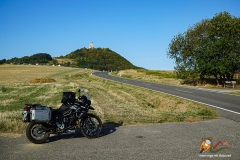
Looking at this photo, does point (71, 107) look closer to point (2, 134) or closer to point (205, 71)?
point (2, 134)

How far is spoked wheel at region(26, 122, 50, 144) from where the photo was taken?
20.6 feet

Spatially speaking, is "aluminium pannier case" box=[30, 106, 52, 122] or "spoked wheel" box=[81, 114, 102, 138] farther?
"spoked wheel" box=[81, 114, 102, 138]

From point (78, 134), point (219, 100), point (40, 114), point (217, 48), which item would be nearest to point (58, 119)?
point (40, 114)

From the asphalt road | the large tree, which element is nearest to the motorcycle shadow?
the asphalt road

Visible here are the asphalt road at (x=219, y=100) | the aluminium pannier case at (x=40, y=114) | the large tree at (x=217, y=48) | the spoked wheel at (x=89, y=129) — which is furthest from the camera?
the large tree at (x=217, y=48)

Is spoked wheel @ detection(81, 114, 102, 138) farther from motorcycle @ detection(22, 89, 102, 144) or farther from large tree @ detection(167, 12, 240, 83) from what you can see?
large tree @ detection(167, 12, 240, 83)

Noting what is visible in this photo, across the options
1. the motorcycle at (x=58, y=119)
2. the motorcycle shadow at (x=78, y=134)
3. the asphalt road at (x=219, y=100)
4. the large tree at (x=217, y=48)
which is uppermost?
the large tree at (x=217, y=48)

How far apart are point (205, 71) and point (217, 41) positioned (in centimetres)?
433

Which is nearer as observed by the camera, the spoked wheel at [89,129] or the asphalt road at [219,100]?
the spoked wheel at [89,129]

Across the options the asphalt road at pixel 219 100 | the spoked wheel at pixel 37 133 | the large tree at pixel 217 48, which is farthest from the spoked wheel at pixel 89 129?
the large tree at pixel 217 48

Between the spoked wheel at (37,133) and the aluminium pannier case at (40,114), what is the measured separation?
0.21 meters

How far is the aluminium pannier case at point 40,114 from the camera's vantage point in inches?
244

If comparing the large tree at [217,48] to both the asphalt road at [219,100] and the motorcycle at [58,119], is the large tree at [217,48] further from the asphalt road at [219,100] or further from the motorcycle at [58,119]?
the motorcycle at [58,119]

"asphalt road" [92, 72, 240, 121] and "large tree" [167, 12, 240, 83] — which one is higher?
"large tree" [167, 12, 240, 83]
